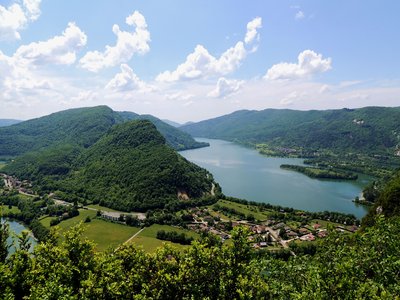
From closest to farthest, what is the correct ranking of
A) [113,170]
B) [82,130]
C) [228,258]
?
[228,258], [113,170], [82,130]

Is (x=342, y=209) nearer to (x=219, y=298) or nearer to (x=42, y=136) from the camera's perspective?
(x=219, y=298)

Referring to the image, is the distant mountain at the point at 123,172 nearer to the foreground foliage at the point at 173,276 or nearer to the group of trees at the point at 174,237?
the group of trees at the point at 174,237

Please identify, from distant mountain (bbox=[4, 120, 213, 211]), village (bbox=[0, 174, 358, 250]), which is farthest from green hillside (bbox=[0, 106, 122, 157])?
village (bbox=[0, 174, 358, 250])

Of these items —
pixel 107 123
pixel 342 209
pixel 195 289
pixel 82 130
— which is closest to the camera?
pixel 195 289

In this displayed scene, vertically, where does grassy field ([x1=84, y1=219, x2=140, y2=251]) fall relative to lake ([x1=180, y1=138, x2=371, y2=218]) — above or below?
below

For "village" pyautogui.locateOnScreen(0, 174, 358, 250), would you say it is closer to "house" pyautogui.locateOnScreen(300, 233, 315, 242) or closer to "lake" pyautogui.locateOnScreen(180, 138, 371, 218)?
"house" pyautogui.locateOnScreen(300, 233, 315, 242)

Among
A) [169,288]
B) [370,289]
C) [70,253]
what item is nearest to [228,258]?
[169,288]
